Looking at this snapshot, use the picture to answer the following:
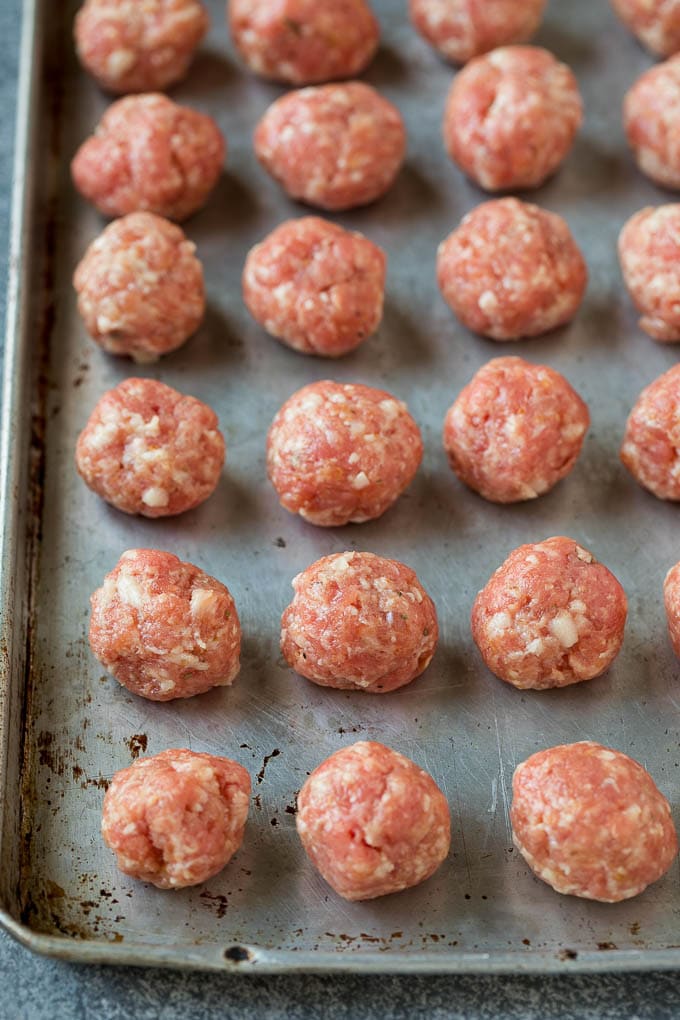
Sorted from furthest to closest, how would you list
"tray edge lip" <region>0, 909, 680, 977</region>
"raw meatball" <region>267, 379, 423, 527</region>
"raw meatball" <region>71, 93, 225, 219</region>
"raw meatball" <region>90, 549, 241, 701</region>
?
"raw meatball" <region>71, 93, 225, 219</region>, "raw meatball" <region>267, 379, 423, 527</region>, "raw meatball" <region>90, 549, 241, 701</region>, "tray edge lip" <region>0, 909, 680, 977</region>

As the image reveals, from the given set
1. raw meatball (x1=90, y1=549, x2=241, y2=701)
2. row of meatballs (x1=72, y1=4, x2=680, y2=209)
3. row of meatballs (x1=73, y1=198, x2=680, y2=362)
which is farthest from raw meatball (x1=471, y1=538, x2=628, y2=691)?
row of meatballs (x1=72, y1=4, x2=680, y2=209)

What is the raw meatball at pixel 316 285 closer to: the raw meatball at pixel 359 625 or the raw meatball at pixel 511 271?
the raw meatball at pixel 511 271

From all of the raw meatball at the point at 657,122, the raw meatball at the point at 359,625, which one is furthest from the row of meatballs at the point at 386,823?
the raw meatball at the point at 657,122

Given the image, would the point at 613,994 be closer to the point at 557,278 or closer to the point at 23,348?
the point at 557,278

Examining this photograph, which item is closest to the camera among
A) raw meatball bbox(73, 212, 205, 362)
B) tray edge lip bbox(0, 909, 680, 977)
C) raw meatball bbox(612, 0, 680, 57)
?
tray edge lip bbox(0, 909, 680, 977)

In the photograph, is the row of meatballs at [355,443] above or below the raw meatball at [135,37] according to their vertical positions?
below

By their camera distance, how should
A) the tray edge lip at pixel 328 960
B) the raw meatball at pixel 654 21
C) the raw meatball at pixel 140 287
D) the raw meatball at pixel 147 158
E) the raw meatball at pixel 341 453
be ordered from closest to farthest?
the tray edge lip at pixel 328 960
the raw meatball at pixel 341 453
the raw meatball at pixel 140 287
the raw meatball at pixel 147 158
the raw meatball at pixel 654 21

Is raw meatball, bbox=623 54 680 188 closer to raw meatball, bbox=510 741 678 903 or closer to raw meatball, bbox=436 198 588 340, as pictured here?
raw meatball, bbox=436 198 588 340
